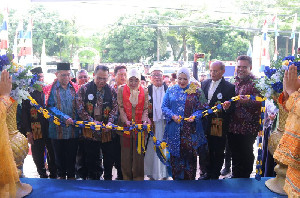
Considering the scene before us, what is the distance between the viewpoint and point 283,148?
2.20 meters

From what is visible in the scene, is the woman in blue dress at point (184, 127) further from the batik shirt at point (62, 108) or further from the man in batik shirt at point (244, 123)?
the batik shirt at point (62, 108)

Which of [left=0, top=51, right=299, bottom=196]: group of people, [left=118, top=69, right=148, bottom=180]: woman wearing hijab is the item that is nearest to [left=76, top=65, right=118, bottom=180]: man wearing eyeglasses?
[left=0, top=51, right=299, bottom=196]: group of people

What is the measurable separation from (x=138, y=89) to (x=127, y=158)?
832mm

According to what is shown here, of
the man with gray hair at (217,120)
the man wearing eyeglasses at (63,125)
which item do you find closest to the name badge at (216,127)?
the man with gray hair at (217,120)

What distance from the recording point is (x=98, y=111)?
3.60m

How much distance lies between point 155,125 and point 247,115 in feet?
3.80

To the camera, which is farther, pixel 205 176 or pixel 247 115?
pixel 205 176

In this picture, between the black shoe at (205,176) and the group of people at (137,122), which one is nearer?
the group of people at (137,122)

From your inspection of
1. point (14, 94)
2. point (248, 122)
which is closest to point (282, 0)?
point (248, 122)

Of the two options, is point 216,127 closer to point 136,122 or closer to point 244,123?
point 244,123

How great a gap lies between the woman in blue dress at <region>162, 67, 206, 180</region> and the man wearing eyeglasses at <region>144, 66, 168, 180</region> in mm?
303

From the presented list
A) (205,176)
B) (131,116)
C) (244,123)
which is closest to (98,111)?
(131,116)

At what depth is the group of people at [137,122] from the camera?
361 centimetres

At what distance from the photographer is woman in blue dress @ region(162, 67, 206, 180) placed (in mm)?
3629
